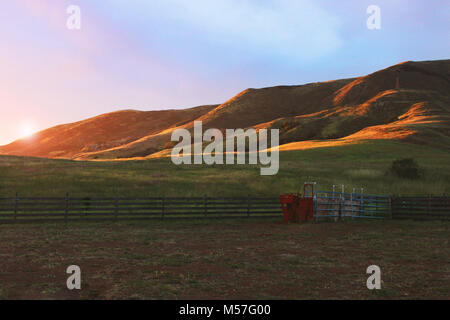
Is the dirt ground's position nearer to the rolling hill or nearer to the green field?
the green field

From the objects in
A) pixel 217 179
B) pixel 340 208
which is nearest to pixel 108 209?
pixel 340 208

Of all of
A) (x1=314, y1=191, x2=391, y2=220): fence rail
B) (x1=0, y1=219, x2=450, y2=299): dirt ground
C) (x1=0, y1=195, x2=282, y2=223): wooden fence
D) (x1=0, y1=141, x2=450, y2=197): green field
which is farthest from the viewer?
(x1=0, y1=141, x2=450, y2=197): green field

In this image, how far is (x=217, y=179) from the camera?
38031mm

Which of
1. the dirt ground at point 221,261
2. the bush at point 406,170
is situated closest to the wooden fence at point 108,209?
the dirt ground at point 221,261

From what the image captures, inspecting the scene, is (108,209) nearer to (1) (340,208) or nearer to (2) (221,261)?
(2) (221,261)

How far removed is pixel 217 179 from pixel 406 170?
22.0 meters

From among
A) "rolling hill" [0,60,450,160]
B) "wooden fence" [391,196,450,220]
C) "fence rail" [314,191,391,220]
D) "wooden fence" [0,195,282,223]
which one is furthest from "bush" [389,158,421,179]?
"rolling hill" [0,60,450,160]

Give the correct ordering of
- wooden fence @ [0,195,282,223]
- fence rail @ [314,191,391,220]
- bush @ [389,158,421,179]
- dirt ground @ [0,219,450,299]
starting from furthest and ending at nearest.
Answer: bush @ [389,158,421,179], fence rail @ [314,191,391,220], wooden fence @ [0,195,282,223], dirt ground @ [0,219,450,299]

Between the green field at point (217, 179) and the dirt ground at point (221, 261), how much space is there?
12130 millimetres

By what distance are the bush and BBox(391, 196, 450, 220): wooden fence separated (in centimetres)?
1796

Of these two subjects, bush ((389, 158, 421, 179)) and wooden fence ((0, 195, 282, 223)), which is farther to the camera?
bush ((389, 158, 421, 179))

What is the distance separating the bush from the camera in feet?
141
